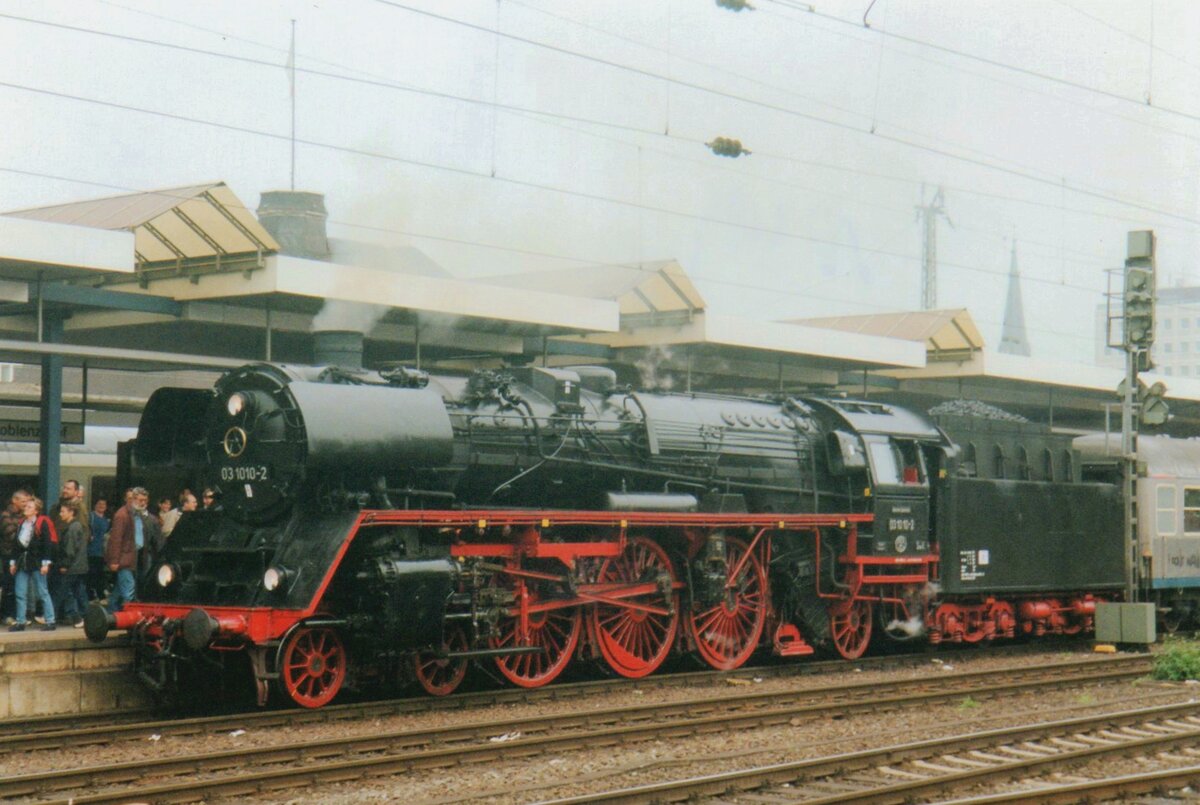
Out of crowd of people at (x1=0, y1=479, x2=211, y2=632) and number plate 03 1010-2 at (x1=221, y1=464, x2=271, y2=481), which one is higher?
number plate 03 1010-2 at (x1=221, y1=464, x2=271, y2=481)

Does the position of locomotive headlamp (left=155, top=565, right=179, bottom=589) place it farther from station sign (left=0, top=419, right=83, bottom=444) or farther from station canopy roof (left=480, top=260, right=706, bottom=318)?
station canopy roof (left=480, top=260, right=706, bottom=318)

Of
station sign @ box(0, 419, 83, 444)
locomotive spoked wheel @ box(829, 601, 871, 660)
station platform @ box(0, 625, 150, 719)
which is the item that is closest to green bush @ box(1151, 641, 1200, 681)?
locomotive spoked wheel @ box(829, 601, 871, 660)

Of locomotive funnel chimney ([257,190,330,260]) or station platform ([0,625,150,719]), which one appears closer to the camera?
station platform ([0,625,150,719])

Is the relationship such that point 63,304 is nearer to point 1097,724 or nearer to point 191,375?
point 1097,724

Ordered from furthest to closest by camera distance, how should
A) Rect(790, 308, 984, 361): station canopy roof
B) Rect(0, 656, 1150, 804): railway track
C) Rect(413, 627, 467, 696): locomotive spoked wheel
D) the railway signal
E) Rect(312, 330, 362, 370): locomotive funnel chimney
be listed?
1. Rect(790, 308, 984, 361): station canopy roof
2. the railway signal
3. Rect(312, 330, 362, 370): locomotive funnel chimney
4. Rect(413, 627, 467, 696): locomotive spoked wheel
5. Rect(0, 656, 1150, 804): railway track

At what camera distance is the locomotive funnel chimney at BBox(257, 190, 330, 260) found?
1652cm

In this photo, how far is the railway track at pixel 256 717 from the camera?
10305 mm

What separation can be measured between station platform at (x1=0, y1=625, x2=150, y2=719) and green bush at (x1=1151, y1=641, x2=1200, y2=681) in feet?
34.5

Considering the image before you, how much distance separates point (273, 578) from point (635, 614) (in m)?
4.39

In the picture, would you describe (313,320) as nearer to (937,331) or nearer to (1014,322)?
(937,331)

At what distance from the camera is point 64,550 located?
14148 mm

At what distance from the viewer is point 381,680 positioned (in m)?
12.4

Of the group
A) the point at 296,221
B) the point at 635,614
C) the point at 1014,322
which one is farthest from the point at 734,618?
the point at 1014,322

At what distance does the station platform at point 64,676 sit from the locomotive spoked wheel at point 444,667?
2622mm
